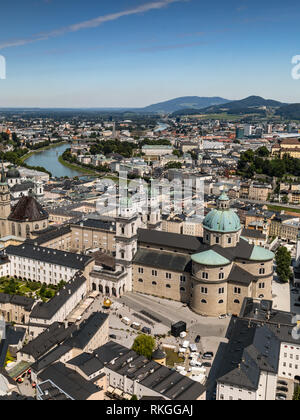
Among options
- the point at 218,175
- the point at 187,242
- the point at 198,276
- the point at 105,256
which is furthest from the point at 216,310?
the point at 218,175

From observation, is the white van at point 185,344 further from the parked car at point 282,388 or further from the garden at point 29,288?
the garden at point 29,288

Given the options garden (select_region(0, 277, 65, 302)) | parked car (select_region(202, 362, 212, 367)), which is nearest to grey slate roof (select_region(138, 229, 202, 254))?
garden (select_region(0, 277, 65, 302))

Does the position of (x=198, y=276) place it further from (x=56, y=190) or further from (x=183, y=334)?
(x=56, y=190)

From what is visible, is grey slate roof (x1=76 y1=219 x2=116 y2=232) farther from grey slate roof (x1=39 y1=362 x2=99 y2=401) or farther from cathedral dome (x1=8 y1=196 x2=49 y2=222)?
grey slate roof (x1=39 y1=362 x2=99 y2=401)

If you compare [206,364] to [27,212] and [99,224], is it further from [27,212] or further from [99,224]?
[27,212]

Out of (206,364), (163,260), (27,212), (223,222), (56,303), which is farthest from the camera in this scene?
(27,212)

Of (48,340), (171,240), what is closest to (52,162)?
(171,240)

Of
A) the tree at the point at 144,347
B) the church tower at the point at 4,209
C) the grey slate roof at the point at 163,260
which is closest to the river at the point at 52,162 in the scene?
the church tower at the point at 4,209
